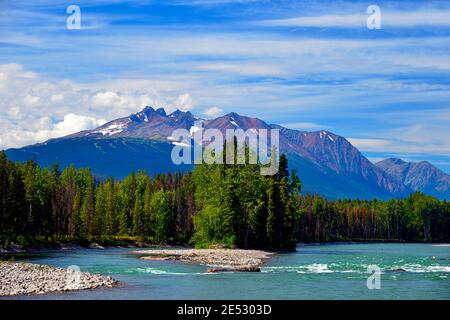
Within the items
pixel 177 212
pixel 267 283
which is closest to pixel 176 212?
pixel 177 212

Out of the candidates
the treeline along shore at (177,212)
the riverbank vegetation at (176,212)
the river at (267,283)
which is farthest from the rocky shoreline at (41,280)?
the riverbank vegetation at (176,212)

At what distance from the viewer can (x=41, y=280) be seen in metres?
52.4

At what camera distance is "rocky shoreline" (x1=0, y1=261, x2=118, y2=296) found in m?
47.8

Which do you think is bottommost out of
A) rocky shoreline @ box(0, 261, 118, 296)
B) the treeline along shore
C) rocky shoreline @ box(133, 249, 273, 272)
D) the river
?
rocky shoreline @ box(133, 249, 273, 272)

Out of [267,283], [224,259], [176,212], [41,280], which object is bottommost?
[224,259]

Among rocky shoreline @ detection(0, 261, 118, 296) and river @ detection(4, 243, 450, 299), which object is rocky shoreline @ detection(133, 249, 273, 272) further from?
Result: rocky shoreline @ detection(0, 261, 118, 296)

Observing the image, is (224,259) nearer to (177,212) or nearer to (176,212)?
(177,212)

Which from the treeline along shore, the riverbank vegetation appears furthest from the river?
the riverbank vegetation

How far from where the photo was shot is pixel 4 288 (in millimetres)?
47531

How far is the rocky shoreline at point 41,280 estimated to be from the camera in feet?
157

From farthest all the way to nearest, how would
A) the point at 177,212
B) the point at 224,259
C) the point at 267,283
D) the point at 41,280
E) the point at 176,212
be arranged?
the point at 176,212 → the point at 177,212 → the point at 224,259 → the point at 267,283 → the point at 41,280

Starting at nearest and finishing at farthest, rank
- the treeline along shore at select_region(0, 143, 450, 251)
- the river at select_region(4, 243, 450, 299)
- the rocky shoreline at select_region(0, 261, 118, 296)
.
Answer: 1. the rocky shoreline at select_region(0, 261, 118, 296)
2. the river at select_region(4, 243, 450, 299)
3. the treeline along shore at select_region(0, 143, 450, 251)

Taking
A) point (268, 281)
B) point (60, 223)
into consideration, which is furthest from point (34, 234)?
point (268, 281)
